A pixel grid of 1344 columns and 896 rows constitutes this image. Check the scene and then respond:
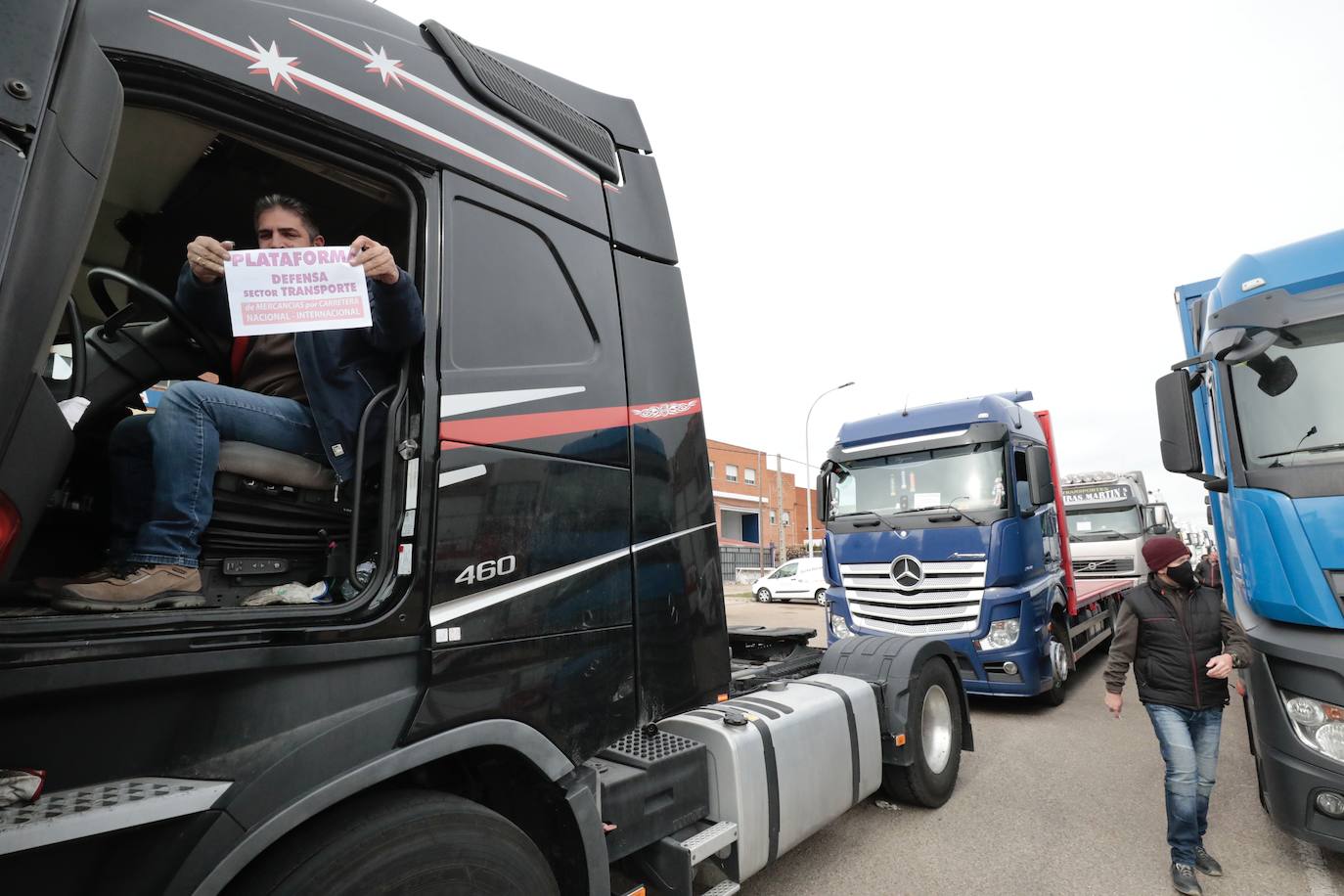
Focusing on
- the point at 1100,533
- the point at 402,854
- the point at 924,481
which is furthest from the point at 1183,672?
the point at 1100,533

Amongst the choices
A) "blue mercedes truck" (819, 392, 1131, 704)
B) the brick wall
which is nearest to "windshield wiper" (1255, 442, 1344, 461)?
"blue mercedes truck" (819, 392, 1131, 704)

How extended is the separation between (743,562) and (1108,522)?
22.0 m

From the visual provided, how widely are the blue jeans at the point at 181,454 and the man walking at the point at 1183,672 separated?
14.1 ft

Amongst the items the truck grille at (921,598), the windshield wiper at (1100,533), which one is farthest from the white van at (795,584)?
the truck grille at (921,598)

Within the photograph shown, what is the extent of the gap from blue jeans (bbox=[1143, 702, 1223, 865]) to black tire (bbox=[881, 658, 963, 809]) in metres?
1.28

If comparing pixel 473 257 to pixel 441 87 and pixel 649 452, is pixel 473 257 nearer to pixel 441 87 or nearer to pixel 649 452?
pixel 441 87

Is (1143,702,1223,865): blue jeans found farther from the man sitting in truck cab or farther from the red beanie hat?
the man sitting in truck cab

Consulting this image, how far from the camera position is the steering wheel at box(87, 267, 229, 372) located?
2.11 meters

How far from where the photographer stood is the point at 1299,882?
3613 millimetres

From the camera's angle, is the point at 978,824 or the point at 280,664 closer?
the point at 280,664

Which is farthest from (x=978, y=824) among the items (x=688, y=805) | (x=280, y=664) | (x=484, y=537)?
(x=280, y=664)

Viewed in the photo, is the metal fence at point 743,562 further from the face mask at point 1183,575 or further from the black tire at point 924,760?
the face mask at point 1183,575

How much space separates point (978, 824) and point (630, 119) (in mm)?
4534

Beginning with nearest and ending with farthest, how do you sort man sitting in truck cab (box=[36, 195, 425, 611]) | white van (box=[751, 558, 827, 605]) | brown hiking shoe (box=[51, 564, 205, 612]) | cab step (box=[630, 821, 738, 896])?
brown hiking shoe (box=[51, 564, 205, 612]) → man sitting in truck cab (box=[36, 195, 425, 611]) → cab step (box=[630, 821, 738, 896]) → white van (box=[751, 558, 827, 605])
